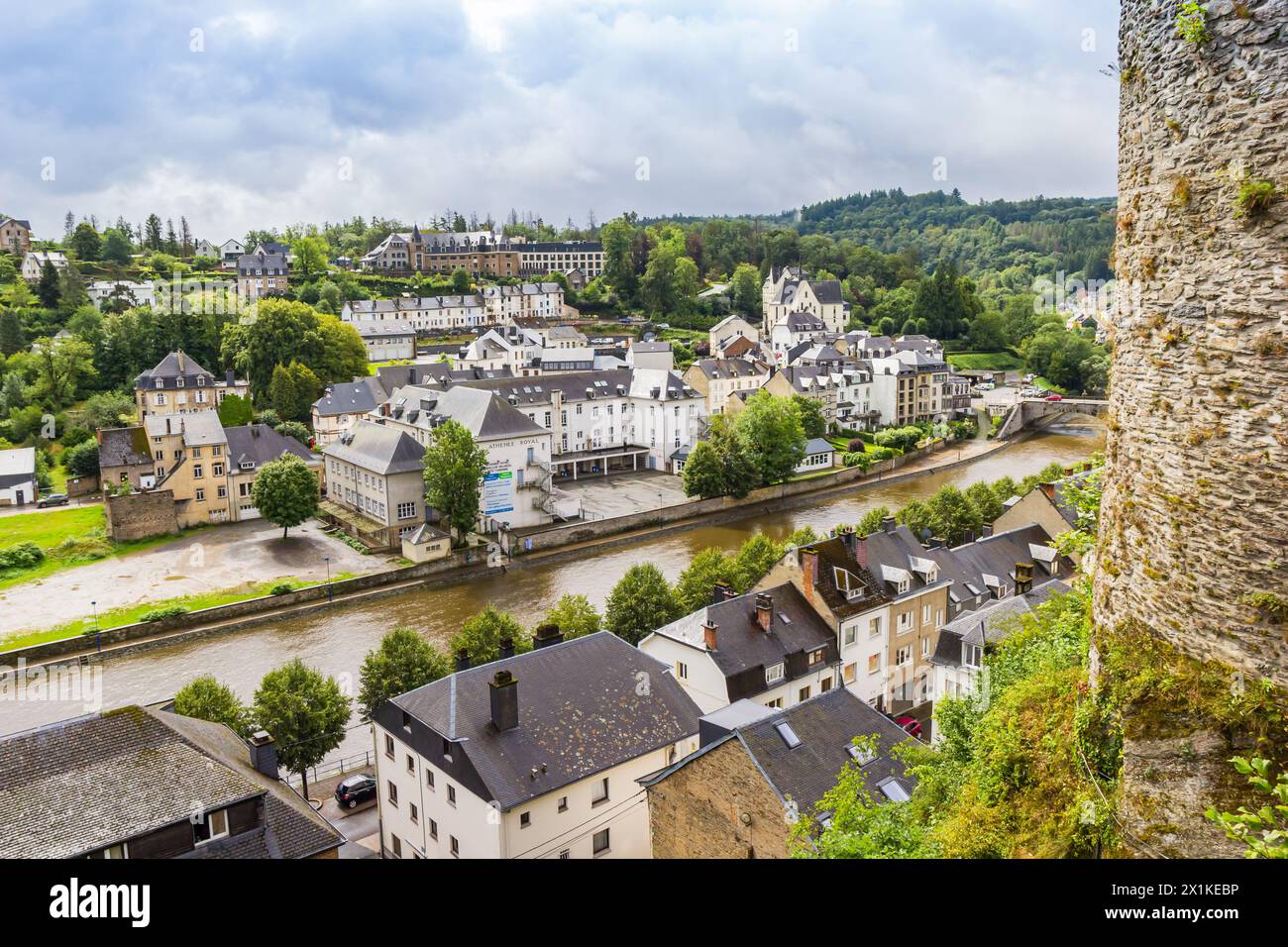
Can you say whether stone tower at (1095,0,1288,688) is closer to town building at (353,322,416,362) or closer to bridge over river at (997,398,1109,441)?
bridge over river at (997,398,1109,441)

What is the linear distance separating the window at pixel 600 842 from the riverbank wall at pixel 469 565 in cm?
1695

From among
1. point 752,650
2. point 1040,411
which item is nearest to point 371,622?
point 752,650

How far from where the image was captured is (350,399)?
1913 inches

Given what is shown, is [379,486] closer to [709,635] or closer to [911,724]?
[709,635]

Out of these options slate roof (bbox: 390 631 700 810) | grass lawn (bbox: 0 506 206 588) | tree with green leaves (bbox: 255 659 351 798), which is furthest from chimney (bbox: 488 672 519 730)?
grass lawn (bbox: 0 506 206 588)

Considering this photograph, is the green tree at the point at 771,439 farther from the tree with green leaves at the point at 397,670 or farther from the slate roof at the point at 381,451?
the tree with green leaves at the point at 397,670

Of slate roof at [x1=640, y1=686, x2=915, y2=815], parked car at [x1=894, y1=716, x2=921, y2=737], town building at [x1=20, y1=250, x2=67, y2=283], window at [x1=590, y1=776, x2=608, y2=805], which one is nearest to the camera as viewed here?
slate roof at [x1=640, y1=686, x2=915, y2=815]

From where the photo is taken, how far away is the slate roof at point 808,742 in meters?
12.5

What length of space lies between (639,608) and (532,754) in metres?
8.00

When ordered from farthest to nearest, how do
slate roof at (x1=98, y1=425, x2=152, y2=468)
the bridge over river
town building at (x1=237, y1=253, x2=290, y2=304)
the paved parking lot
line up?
town building at (x1=237, y1=253, x2=290, y2=304) < the bridge over river < the paved parking lot < slate roof at (x1=98, y1=425, x2=152, y2=468)

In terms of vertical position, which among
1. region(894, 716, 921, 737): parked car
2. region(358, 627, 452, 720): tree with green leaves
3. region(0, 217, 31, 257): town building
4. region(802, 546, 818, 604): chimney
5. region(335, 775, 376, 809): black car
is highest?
region(0, 217, 31, 257): town building

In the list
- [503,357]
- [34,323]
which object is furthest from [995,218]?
[34,323]

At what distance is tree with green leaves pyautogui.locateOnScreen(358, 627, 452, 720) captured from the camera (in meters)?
19.5

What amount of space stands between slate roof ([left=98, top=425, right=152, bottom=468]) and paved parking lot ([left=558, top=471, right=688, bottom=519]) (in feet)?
56.9
